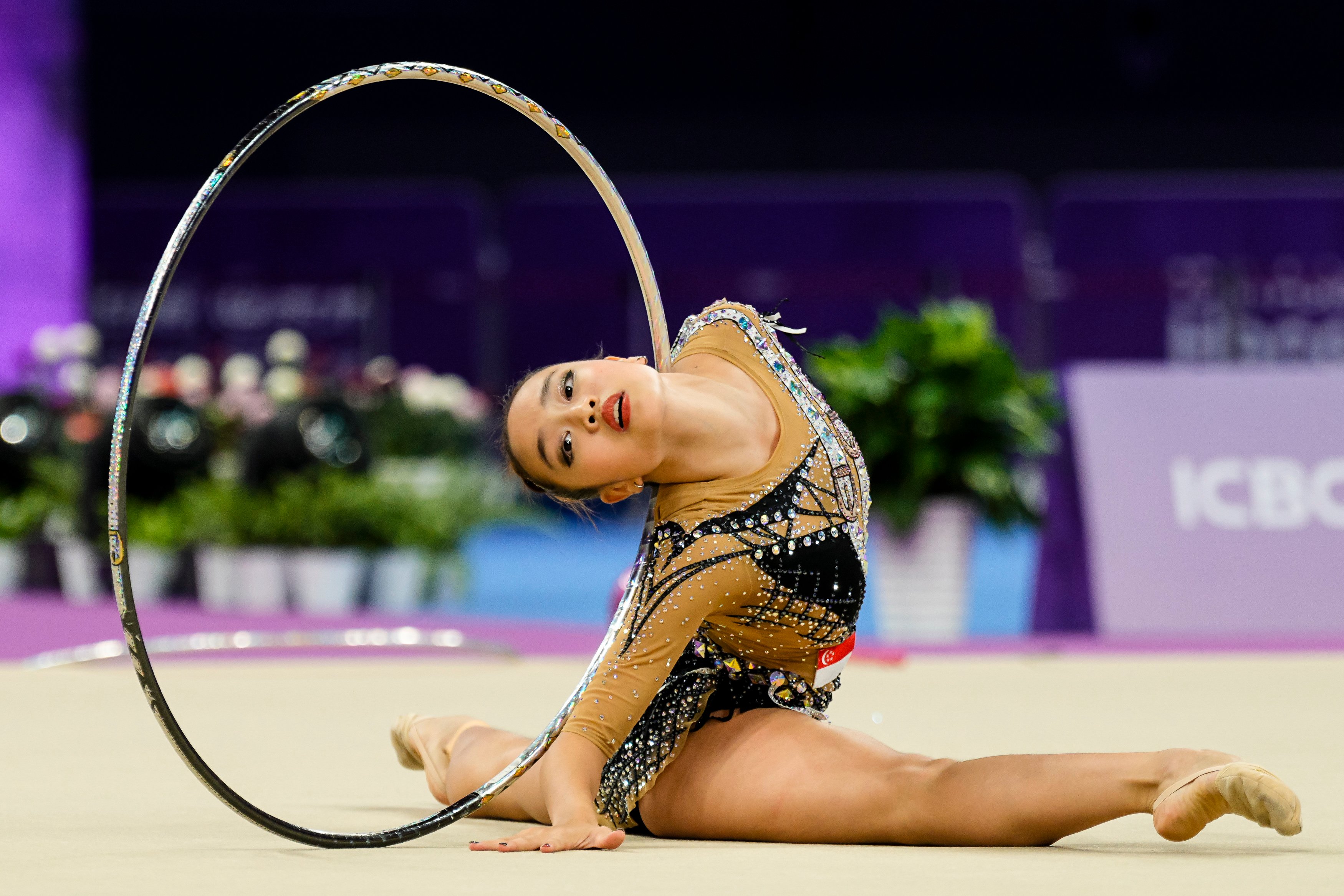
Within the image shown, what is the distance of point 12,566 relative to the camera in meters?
6.72

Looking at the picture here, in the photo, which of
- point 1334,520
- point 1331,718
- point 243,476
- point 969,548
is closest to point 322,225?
point 243,476

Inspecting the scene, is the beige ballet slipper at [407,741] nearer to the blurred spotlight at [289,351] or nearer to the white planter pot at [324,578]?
the white planter pot at [324,578]

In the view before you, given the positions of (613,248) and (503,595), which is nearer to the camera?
(503,595)

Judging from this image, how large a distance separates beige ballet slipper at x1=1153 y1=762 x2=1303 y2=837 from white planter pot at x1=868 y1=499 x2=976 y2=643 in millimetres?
3015

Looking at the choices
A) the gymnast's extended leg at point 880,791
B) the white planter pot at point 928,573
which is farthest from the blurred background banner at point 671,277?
the gymnast's extended leg at point 880,791

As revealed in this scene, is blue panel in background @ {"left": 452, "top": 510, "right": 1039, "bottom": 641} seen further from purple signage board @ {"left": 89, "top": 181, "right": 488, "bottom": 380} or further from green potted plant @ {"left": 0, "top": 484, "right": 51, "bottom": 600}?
green potted plant @ {"left": 0, "top": 484, "right": 51, "bottom": 600}

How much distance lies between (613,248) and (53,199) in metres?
3.14

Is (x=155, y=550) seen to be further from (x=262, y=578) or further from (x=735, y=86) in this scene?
(x=735, y=86)

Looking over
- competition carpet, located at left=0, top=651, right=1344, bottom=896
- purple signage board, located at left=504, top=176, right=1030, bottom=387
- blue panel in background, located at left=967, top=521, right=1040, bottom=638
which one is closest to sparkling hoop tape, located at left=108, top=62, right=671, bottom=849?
competition carpet, located at left=0, top=651, right=1344, bottom=896

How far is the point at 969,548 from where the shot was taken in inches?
196

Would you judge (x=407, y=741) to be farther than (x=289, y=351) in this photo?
No

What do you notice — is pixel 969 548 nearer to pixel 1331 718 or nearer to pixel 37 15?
pixel 1331 718

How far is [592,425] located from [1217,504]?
3.12 m

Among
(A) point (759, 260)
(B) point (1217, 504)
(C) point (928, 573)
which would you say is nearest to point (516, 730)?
(C) point (928, 573)
